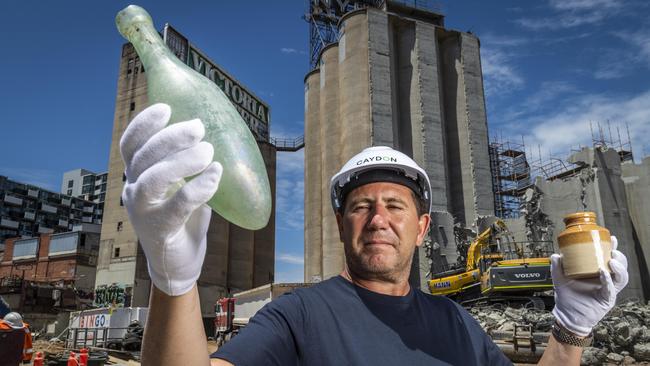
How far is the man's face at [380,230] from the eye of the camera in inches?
88.6

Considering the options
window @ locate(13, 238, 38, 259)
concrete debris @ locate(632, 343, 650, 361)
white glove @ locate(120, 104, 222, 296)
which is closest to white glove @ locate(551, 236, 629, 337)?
white glove @ locate(120, 104, 222, 296)

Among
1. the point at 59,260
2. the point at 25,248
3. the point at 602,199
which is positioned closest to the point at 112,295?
the point at 59,260

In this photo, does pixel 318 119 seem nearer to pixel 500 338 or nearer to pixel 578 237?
pixel 500 338

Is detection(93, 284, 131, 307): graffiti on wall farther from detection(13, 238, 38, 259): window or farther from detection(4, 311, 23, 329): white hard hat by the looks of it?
detection(4, 311, 23, 329): white hard hat

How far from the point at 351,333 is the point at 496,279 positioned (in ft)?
53.6

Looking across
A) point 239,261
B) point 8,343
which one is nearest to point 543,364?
point 8,343

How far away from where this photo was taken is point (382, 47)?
3644 centimetres

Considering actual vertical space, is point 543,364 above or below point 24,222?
below

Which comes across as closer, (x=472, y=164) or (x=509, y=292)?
(x=509, y=292)

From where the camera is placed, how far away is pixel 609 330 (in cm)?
1376

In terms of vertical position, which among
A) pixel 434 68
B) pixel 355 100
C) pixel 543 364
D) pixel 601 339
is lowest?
pixel 601 339

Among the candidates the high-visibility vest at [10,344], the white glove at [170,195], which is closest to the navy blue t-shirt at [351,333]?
the white glove at [170,195]

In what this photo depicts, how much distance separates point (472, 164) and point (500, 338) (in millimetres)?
24131

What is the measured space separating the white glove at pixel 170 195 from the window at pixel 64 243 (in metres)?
60.1
